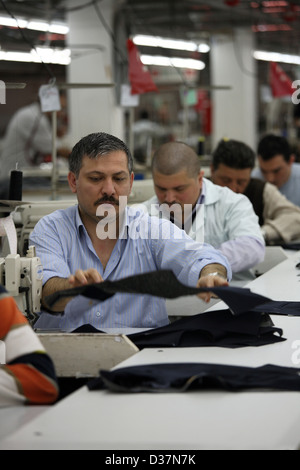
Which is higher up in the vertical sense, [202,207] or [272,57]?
[272,57]

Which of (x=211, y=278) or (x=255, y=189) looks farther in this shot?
(x=255, y=189)

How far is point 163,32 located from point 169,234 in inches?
589

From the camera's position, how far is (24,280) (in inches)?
96.7

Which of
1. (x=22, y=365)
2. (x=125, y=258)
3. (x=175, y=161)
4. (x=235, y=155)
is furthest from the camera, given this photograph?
(x=235, y=155)

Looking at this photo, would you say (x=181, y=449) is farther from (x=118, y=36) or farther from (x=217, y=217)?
(x=118, y=36)

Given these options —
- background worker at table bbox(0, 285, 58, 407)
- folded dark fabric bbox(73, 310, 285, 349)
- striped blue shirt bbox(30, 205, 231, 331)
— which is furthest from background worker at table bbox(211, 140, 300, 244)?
background worker at table bbox(0, 285, 58, 407)

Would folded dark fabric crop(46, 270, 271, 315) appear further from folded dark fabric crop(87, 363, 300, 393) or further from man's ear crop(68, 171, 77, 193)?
man's ear crop(68, 171, 77, 193)

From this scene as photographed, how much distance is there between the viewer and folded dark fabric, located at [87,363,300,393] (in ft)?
5.98

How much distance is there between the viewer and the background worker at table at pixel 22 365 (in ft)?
5.88

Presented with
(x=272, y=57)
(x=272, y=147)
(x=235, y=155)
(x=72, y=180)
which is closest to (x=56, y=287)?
(x=72, y=180)

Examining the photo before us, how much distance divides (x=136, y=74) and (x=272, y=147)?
4.00ft

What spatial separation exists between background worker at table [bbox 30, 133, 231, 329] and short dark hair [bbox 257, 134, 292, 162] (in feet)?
10.2

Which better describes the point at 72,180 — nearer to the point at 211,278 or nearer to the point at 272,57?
the point at 211,278

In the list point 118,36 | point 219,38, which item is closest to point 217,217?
point 118,36
